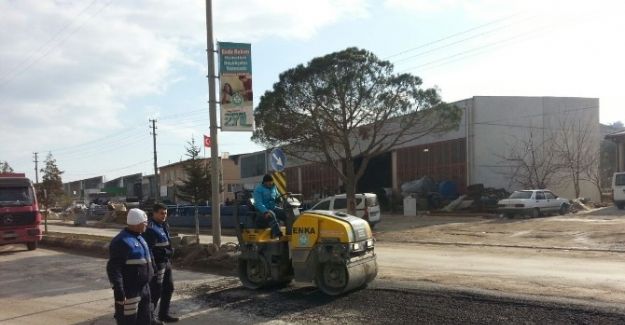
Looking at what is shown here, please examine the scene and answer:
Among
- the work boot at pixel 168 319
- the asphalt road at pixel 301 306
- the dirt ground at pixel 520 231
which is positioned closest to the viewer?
the asphalt road at pixel 301 306

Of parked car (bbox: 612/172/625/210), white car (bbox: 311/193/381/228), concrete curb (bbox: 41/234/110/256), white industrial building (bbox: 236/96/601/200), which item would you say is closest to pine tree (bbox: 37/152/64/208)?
concrete curb (bbox: 41/234/110/256)

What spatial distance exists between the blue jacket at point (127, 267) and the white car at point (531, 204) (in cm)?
2643

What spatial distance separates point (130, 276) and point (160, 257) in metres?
1.68

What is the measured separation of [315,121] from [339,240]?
→ 773 inches

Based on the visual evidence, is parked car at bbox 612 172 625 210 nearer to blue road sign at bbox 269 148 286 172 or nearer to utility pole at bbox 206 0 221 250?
blue road sign at bbox 269 148 286 172

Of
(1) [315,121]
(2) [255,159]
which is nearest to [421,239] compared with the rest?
(1) [315,121]

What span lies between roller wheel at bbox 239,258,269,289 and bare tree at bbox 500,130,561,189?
32009 millimetres

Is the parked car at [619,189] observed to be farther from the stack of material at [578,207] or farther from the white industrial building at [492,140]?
the white industrial building at [492,140]

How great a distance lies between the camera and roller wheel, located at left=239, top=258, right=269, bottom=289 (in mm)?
9672

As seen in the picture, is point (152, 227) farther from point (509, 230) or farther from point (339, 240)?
point (509, 230)

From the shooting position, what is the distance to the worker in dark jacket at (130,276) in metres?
5.93

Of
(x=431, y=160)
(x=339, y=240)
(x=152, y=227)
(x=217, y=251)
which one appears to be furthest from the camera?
(x=431, y=160)

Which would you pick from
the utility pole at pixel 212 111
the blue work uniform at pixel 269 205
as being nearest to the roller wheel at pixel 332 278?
the blue work uniform at pixel 269 205

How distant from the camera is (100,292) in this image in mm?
10492
